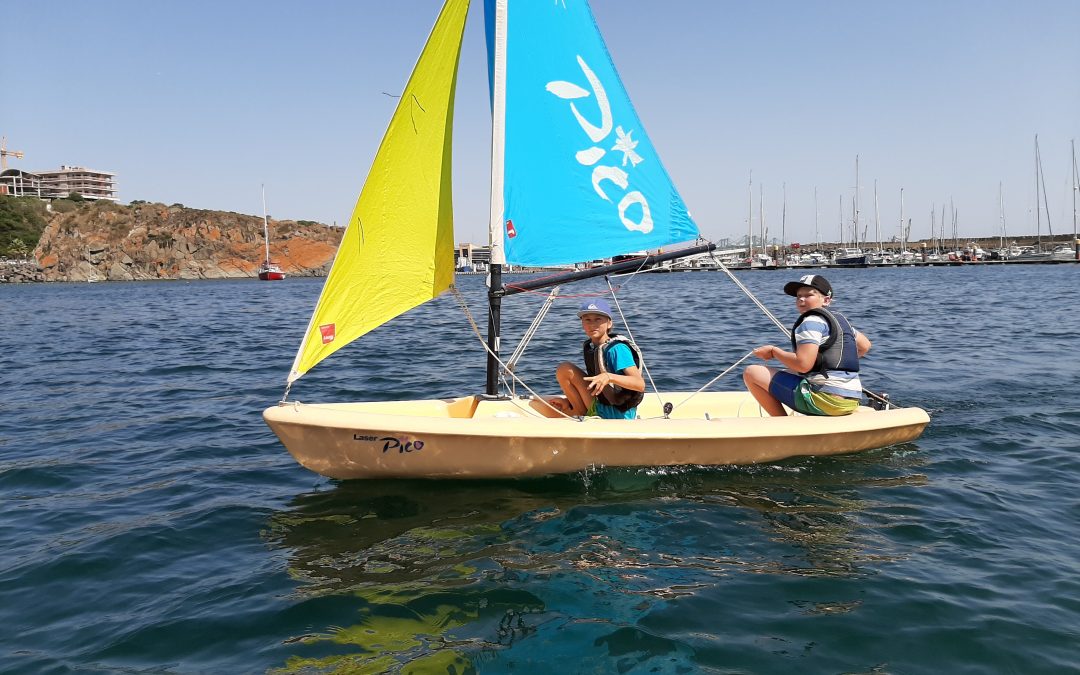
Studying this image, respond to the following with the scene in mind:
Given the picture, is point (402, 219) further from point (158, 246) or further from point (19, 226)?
point (19, 226)

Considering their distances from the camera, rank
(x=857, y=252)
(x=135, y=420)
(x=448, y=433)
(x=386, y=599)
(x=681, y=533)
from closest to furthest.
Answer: (x=386, y=599) < (x=681, y=533) < (x=448, y=433) < (x=135, y=420) < (x=857, y=252)

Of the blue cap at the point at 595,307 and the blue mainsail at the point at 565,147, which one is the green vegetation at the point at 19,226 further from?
the blue cap at the point at 595,307

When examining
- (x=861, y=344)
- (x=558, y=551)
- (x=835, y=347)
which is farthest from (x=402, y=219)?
(x=861, y=344)

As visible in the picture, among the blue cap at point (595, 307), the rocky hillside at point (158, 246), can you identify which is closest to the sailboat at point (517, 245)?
the blue cap at point (595, 307)

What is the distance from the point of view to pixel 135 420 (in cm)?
948

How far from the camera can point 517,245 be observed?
7.16m

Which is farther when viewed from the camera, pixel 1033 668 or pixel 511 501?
pixel 511 501

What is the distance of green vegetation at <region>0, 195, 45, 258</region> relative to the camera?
327 feet

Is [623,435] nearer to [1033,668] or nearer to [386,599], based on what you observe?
[386,599]

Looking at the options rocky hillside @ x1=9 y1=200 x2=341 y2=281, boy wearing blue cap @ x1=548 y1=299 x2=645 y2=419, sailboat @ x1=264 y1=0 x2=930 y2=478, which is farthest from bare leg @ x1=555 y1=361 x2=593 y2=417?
rocky hillside @ x1=9 y1=200 x2=341 y2=281


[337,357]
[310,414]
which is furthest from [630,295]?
[310,414]

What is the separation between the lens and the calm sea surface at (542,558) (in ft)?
12.4

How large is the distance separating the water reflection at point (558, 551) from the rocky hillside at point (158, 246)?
111414mm

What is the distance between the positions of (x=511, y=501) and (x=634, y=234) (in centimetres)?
333
